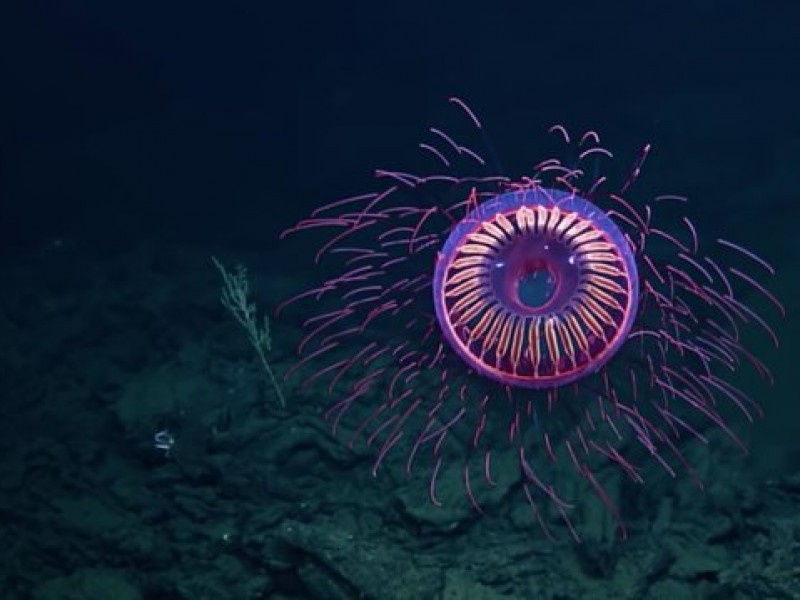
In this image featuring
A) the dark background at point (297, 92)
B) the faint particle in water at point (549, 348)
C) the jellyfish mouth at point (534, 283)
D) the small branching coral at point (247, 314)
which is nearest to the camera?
the jellyfish mouth at point (534, 283)

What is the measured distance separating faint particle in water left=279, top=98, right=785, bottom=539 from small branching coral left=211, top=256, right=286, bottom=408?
0.27 metres

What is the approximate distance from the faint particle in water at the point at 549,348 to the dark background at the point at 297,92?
0.71 meters

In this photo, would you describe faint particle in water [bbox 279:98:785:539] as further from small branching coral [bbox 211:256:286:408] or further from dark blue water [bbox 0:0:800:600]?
small branching coral [bbox 211:256:286:408]

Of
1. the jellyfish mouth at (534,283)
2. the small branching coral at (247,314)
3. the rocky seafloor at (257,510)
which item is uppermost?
the jellyfish mouth at (534,283)

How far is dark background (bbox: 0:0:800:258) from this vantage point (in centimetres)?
589

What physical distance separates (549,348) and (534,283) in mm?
434

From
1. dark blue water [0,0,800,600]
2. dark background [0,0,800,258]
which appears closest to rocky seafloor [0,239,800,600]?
dark blue water [0,0,800,600]

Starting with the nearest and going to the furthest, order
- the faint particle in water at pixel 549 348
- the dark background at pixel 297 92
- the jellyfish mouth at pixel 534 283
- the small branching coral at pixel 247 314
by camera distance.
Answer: the jellyfish mouth at pixel 534 283, the faint particle in water at pixel 549 348, the small branching coral at pixel 247 314, the dark background at pixel 297 92

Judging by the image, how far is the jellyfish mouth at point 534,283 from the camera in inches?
167

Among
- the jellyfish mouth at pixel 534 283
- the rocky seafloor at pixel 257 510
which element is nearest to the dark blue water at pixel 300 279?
the rocky seafloor at pixel 257 510

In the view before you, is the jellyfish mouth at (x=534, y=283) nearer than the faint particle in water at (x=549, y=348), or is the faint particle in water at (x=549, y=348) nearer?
the jellyfish mouth at (x=534, y=283)

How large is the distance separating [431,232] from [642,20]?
7.08 ft

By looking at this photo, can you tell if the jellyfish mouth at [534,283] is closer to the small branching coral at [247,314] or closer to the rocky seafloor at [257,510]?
the rocky seafloor at [257,510]

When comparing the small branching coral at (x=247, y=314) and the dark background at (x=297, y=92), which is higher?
the dark background at (x=297, y=92)
